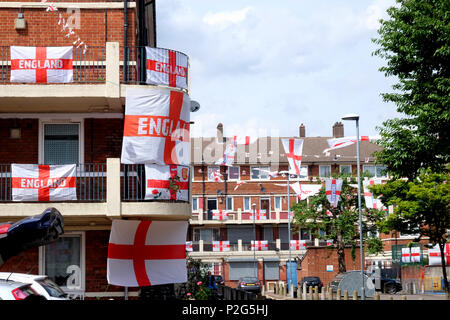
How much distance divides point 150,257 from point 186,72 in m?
5.30

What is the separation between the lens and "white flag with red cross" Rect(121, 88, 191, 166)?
61.8 ft

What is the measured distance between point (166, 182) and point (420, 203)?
2158cm

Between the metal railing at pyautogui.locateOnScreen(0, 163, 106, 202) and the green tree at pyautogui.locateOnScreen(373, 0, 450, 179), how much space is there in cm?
978

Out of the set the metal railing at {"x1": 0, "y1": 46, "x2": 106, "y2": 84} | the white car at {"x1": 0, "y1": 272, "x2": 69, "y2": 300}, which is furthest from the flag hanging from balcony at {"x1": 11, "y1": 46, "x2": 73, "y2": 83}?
the white car at {"x1": 0, "y1": 272, "x2": 69, "y2": 300}

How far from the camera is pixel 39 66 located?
1884 cm

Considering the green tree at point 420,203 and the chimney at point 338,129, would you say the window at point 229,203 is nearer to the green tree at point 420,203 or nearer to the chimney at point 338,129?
the chimney at point 338,129

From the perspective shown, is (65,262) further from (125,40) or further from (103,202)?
(125,40)

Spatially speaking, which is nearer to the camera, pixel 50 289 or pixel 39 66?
pixel 50 289

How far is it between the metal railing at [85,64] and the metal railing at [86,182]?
7.80 feet

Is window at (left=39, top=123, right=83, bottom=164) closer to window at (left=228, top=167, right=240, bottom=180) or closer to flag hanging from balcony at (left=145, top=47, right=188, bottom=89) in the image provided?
flag hanging from balcony at (left=145, top=47, right=188, bottom=89)

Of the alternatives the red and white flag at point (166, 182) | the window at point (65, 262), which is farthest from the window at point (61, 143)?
the red and white flag at point (166, 182)

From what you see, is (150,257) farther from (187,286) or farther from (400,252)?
(400,252)

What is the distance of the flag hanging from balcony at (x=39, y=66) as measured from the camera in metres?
18.9

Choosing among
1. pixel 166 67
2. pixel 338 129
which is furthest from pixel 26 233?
pixel 338 129
